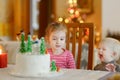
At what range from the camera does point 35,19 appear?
23.9ft

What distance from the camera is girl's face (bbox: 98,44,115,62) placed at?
2148 mm

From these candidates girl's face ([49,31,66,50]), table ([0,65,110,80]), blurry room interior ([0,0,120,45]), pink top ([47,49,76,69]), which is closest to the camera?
table ([0,65,110,80])

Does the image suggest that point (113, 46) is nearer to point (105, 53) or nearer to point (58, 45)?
point (105, 53)

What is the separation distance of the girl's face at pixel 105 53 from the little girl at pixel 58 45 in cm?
20

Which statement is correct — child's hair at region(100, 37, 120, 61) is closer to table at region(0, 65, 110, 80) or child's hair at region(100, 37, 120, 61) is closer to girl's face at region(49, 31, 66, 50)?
girl's face at region(49, 31, 66, 50)

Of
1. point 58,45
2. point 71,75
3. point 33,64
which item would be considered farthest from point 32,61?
point 58,45

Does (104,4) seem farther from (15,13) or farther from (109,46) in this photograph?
(109,46)

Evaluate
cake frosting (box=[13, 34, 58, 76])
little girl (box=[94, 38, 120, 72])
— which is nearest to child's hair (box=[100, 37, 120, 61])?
little girl (box=[94, 38, 120, 72])

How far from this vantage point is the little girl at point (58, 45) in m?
2.12

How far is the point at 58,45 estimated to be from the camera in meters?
2.11

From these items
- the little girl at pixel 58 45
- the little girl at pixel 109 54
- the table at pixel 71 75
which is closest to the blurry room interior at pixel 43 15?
the little girl at pixel 58 45

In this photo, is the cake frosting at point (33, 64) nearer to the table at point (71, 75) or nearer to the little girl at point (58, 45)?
the table at point (71, 75)

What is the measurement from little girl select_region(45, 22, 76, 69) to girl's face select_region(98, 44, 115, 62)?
0.20m

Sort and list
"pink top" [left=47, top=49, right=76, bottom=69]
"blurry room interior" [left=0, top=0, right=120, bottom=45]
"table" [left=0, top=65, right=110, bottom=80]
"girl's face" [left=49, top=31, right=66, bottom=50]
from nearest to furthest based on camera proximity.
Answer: "table" [left=0, top=65, right=110, bottom=80] → "girl's face" [left=49, top=31, right=66, bottom=50] → "pink top" [left=47, top=49, right=76, bottom=69] → "blurry room interior" [left=0, top=0, right=120, bottom=45]
